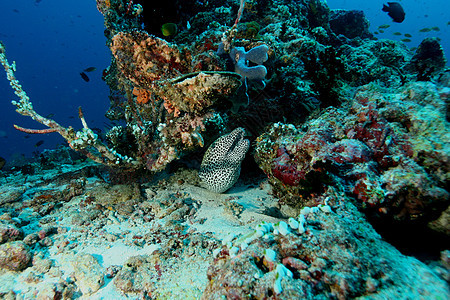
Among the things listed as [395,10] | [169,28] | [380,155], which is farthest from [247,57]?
[395,10]

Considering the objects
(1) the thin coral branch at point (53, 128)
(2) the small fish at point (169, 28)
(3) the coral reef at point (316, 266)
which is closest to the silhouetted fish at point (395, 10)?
(2) the small fish at point (169, 28)

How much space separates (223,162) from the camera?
4.55 meters

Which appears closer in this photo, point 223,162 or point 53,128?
point 53,128

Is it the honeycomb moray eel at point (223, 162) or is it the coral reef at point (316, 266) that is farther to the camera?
the honeycomb moray eel at point (223, 162)

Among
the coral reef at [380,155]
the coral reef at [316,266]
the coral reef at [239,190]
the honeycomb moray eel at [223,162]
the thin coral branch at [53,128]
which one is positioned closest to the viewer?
the coral reef at [316,266]

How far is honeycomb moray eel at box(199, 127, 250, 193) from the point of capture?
14.7 feet

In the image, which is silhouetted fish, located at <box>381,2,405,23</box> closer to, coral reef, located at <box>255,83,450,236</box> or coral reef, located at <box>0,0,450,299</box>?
coral reef, located at <box>0,0,450,299</box>

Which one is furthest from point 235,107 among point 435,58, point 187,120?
point 435,58

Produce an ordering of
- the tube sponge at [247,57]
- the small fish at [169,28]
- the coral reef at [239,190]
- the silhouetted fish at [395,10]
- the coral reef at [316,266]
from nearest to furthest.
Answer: the coral reef at [316,266] < the coral reef at [239,190] < the tube sponge at [247,57] < the small fish at [169,28] < the silhouetted fish at [395,10]

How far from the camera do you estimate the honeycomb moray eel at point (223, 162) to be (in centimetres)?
448

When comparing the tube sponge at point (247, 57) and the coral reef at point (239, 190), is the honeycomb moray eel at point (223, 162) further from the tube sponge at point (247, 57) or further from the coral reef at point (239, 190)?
the tube sponge at point (247, 57)

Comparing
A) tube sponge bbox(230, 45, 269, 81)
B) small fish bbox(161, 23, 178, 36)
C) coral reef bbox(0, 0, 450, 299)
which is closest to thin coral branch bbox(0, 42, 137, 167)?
coral reef bbox(0, 0, 450, 299)

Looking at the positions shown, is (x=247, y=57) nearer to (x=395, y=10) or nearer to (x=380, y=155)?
(x=380, y=155)

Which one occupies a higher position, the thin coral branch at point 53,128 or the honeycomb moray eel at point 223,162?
the thin coral branch at point 53,128
